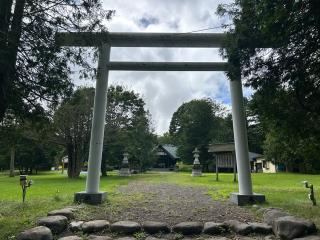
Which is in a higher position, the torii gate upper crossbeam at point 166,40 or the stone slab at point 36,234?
the torii gate upper crossbeam at point 166,40

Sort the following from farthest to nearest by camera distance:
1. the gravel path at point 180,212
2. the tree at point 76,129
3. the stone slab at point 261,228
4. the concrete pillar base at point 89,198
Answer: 1. the tree at point 76,129
2. the concrete pillar base at point 89,198
3. the gravel path at point 180,212
4. the stone slab at point 261,228

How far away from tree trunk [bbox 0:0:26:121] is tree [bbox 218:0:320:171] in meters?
4.60

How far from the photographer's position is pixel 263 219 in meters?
8.24

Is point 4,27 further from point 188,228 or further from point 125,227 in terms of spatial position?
point 188,228

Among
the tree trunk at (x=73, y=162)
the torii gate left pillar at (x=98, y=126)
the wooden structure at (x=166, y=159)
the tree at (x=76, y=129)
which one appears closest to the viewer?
the torii gate left pillar at (x=98, y=126)

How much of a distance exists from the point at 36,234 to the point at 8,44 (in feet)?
12.3

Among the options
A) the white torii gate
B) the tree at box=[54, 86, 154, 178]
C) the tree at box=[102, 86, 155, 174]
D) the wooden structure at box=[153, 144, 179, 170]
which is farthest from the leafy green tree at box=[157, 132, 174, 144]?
the white torii gate

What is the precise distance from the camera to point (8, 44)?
6816mm

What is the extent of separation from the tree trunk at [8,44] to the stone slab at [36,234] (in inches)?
104

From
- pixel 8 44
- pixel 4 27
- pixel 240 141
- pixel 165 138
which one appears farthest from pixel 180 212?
pixel 165 138

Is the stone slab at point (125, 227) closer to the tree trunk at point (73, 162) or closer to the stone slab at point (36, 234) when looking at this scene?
the stone slab at point (36, 234)

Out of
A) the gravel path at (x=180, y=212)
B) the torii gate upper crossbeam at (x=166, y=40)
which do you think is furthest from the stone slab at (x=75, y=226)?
the torii gate upper crossbeam at (x=166, y=40)

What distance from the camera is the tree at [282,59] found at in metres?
6.38

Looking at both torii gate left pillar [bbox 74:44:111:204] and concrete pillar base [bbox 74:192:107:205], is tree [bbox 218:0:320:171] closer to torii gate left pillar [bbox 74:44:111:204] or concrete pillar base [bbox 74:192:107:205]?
torii gate left pillar [bbox 74:44:111:204]
